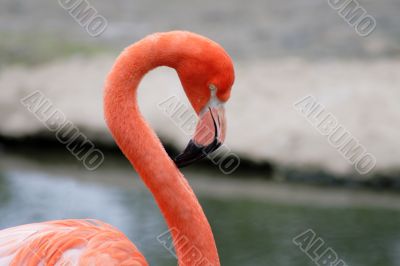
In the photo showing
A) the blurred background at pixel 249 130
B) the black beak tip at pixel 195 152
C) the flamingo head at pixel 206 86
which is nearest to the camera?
the flamingo head at pixel 206 86

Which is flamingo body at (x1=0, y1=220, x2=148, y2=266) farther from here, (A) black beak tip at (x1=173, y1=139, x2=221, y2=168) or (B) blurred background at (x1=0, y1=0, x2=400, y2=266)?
(B) blurred background at (x1=0, y1=0, x2=400, y2=266)

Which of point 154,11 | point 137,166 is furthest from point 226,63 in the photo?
point 154,11

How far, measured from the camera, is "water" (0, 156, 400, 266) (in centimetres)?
516

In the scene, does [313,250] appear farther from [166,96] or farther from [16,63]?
[16,63]

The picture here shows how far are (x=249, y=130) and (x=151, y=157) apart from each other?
355 cm

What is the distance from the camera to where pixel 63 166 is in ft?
22.7

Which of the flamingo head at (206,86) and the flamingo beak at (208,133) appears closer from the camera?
the flamingo head at (206,86)

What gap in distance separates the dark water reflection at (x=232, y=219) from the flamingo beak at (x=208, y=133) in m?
2.02

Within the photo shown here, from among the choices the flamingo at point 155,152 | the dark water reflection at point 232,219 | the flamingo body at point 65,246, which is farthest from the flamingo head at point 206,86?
the dark water reflection at point 232,219

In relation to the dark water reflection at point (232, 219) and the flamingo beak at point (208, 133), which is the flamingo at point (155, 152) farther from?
the dark water reflection at point (232, 219)

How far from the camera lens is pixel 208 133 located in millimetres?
3102

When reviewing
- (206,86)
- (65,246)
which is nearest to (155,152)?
(206,86)

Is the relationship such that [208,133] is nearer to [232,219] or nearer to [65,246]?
[65,246]

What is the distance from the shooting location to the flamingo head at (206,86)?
2986 millimetres
